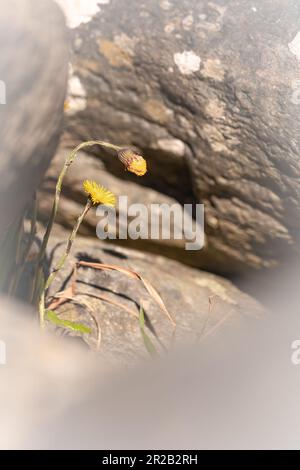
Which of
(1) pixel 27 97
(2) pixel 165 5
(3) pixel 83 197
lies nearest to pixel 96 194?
(1) pixel 27 97

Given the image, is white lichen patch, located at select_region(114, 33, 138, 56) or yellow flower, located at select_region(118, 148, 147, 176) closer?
yellow flower, located at select_region(118, 148, 147, 176)

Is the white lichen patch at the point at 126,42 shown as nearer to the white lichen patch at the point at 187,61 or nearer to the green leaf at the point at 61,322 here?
the white lichen patch at the point at 187,61

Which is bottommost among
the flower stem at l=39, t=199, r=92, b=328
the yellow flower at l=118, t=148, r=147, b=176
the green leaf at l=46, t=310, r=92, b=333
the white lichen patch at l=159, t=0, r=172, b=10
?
the green leaf at l=46, t=310, r=92, b=333

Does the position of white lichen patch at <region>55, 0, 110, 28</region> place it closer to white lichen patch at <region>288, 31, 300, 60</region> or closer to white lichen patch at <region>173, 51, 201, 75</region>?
white lichen patch at <region>173, 51, 201, 75</region>

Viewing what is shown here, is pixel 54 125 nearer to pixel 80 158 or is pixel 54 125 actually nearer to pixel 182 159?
pixel 80 158

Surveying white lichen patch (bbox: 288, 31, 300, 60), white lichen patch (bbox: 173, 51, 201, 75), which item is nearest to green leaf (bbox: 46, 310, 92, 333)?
white lichen patch (bbox: 173, 51, 201, 75)

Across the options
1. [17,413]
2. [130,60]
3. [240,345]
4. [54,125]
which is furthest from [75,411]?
[130,60]
